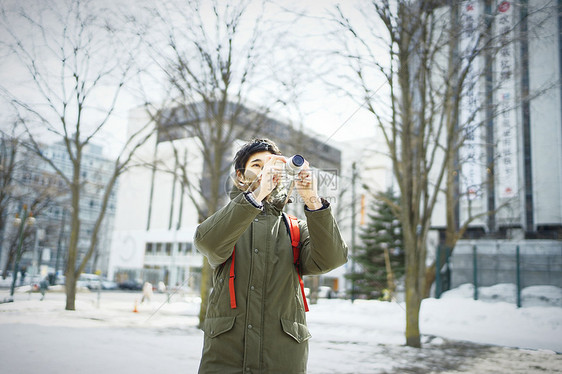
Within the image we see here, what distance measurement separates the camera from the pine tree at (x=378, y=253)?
67.2 ft

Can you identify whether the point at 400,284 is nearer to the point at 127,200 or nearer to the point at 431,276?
the point at 431,276

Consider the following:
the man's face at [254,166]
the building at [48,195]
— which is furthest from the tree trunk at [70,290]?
the man's face at [254,166]

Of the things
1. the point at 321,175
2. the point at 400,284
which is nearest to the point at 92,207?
the point at 321,175

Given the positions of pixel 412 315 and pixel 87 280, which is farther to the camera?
pixel 87 280

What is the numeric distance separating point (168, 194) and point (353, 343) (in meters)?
31.0

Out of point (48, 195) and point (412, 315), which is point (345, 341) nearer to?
point (412, 315)

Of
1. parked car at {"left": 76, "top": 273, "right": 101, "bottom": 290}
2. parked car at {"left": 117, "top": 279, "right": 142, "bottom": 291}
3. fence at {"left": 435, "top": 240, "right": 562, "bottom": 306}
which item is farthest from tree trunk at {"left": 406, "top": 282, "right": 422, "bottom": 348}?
parked car at {"left": 117, "top": 279, "right": 142, "bottom": 291}

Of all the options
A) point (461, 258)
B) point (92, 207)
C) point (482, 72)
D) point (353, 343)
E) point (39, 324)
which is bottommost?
point (353, 343)

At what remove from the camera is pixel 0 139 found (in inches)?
167

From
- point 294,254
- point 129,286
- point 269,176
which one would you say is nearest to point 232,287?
point 294,254

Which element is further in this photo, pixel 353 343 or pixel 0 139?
pixel 353 343

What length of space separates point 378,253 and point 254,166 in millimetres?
20948

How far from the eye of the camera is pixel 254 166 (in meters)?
1.73

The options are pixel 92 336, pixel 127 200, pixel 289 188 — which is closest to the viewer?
pixel 289 188
